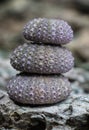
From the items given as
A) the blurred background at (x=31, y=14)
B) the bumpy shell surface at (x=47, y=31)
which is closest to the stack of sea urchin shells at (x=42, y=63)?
the bumpy shell surface at (x=47, y=31)

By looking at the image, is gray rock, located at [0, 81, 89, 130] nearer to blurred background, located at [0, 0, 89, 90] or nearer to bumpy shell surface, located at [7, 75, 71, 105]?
bumpy shell surface, located at [7, 75, 71, 105]

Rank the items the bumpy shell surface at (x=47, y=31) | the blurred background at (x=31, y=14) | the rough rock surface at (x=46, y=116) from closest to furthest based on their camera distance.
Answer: the rough rock surface at (x=46, y=116) → the bumpy shell surface at (x=47, y=31) → the blurred background at (x=31, y=14)

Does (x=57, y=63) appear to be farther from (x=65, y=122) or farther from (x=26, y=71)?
(x=65, y=122)

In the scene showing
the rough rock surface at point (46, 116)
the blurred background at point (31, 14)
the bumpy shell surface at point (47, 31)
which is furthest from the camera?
the blurred background at point (31, 14)

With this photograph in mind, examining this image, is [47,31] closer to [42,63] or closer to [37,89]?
[42,63]

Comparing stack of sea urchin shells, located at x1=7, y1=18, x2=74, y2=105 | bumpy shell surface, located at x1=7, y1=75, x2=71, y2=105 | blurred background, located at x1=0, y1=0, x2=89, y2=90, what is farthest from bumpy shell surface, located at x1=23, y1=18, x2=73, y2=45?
blurred background, located at x1=0, y1=0, x2=89, y2=90

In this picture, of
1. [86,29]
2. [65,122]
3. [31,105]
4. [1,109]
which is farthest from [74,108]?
[86,29]

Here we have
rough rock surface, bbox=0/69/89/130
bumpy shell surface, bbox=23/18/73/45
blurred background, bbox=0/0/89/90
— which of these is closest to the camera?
rough rock surface, bbox=0/69/89/130

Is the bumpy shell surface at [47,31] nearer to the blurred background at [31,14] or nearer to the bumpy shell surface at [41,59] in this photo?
the bumpy shell surface at [41,59]
